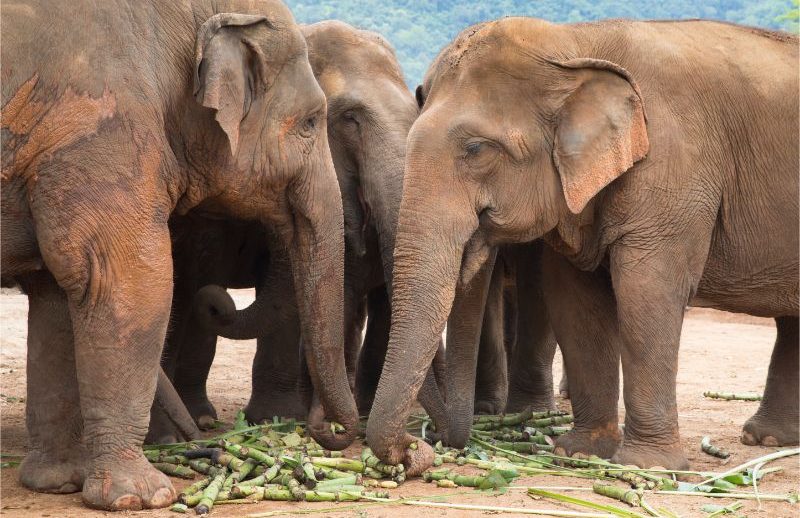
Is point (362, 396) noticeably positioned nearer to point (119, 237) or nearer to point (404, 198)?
point (404, 198)

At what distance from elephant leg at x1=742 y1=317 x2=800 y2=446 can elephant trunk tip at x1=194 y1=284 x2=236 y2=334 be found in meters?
2.46

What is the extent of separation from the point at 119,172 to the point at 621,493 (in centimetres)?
207

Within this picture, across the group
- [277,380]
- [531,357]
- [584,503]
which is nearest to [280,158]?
[277,380]

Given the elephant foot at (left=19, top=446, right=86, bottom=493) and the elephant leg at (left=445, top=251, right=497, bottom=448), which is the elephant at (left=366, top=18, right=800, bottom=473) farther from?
the elephant foot at (left=19, top=446, right=86, bottom=493)

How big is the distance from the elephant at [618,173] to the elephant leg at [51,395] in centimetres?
119

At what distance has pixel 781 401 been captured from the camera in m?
6.42

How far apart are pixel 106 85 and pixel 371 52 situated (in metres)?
1.90

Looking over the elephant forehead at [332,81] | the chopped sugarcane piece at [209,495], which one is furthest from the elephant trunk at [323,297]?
the elephant forehead at [332,81]

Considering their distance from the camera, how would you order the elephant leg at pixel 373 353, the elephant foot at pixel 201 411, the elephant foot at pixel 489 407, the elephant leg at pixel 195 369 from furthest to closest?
the elephant foot at pixel 489 407 < the elephant leg at pixel 373 353 < the elephant leg at pixel 195 369 < the elephant foot at pixel 201 411

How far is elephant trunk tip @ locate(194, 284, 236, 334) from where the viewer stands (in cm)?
591

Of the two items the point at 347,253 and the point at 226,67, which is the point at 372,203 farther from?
the point at 226,67

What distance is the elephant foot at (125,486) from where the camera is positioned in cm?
449

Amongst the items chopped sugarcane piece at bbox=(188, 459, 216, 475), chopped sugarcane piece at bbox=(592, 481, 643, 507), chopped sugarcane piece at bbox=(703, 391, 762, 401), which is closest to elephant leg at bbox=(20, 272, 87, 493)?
chopped sugarcane piece at bbox=(188, 459, 216, 475)

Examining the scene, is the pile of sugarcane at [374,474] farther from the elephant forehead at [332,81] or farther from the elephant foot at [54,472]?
the elephant forehead at [332,81]
